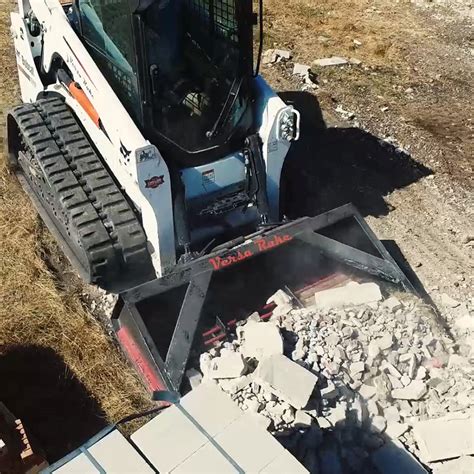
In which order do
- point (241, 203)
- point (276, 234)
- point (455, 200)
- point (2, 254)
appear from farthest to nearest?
point (455, 200), point (2, 254), point (241, 203), point (276, 234)

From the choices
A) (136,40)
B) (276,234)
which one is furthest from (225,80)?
(276,234)

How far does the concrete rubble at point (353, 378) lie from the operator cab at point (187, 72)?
1.41m

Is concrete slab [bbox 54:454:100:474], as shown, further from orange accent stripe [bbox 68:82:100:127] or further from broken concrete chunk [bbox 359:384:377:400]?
orange accent stripe [bbox 68:82:100:127]

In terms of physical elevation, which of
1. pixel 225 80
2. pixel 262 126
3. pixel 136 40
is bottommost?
pixel 262 126

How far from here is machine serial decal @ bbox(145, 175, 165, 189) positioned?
5.20 meters

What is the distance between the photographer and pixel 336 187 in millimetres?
7406

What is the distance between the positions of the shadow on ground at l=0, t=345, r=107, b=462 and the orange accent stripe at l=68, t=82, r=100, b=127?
190cm

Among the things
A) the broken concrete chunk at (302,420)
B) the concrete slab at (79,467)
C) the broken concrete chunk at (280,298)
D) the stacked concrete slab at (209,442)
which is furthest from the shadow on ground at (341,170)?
the concrete slab at (79,467)

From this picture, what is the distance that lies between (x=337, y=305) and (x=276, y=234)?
2.41 feet

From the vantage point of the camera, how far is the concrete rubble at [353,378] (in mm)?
4617

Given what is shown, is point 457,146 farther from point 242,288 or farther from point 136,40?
point 136,40

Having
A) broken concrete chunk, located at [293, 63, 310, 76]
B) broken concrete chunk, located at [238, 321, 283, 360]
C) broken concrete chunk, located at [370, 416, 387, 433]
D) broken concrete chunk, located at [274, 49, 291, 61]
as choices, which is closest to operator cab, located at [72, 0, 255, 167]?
broken concrete chunk, located at [238, 321, 283, 360]

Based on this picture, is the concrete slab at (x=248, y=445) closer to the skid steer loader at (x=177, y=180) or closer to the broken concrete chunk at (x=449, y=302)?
the skid steer loader at (x=177, y=180)

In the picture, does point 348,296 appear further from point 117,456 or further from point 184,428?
point 117,456
